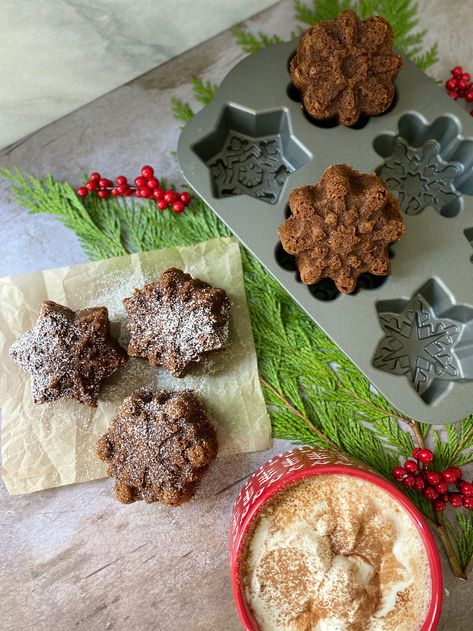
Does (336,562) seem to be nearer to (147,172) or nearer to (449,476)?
(449,476)

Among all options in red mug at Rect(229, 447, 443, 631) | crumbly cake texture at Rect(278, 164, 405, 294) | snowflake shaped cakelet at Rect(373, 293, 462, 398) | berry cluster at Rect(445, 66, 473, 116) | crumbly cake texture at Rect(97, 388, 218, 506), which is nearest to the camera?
red mug at Rect(229, 447, 443, 631)

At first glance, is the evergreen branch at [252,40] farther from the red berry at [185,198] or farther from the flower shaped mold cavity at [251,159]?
the red berry at [185,198]

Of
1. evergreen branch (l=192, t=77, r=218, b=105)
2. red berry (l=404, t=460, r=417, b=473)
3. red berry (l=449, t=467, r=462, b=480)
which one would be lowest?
red berry (l=404, t=460, r=417, b=473)

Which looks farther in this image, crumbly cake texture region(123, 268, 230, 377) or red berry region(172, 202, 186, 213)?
red berry region(172, 202, 186, 213)

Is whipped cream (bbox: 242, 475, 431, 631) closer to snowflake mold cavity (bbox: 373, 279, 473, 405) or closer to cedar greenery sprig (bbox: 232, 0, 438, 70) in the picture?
snowflake mold cavity (bbox: 373, 279, 473, 405)

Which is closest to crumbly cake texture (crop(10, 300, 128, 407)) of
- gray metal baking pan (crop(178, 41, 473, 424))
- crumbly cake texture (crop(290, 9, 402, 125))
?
gray metal baking pan (crop(178, 41, 473, 424))

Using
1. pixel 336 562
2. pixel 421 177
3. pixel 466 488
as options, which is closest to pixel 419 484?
pixel 466 488

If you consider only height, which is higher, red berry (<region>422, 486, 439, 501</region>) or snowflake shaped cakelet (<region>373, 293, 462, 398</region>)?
snowflake shaped cakelet (<region>373, 293, 462, 398</region>)

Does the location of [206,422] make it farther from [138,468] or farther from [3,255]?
[3,255]
